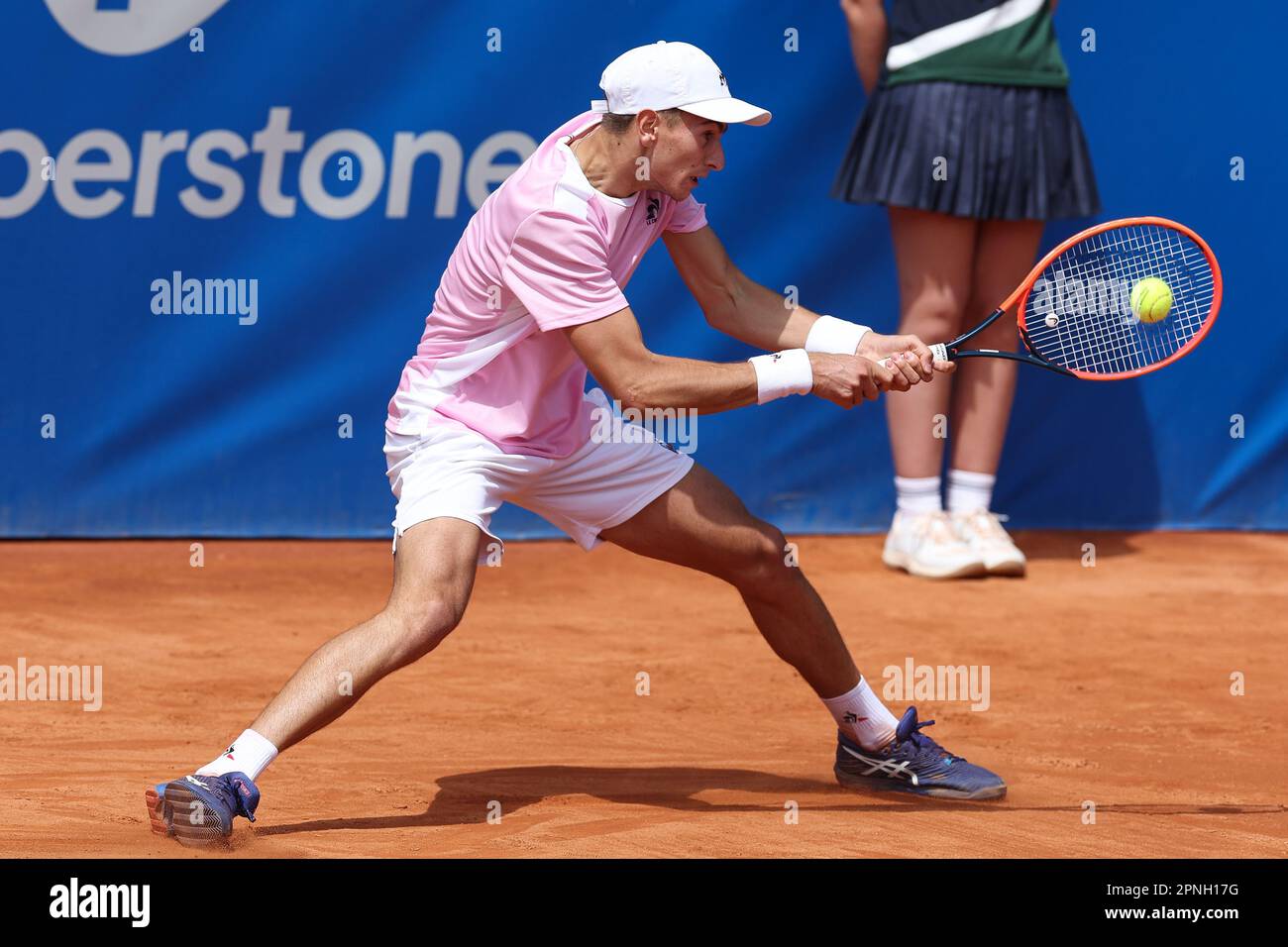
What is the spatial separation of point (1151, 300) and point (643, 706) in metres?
1.61

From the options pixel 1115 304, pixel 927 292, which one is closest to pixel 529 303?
pixel 1115 304

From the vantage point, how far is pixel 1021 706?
4953 millimetres

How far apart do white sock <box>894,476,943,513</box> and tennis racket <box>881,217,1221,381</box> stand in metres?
0.69

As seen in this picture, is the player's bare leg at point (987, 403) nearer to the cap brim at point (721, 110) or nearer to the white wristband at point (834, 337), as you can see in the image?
the white wristband at point (834, 337)

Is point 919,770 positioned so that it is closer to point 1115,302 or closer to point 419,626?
point 419,626

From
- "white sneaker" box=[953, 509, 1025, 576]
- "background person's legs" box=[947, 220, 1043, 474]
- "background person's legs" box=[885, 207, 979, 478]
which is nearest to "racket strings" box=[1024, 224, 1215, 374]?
"background person's legs" box=[947, 220, 1043, 474]

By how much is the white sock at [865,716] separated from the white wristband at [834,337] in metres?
0.71

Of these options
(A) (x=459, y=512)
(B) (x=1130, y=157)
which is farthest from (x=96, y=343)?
(B) (x=1130, y=157)

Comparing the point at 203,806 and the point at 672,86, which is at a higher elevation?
the point at 672,86

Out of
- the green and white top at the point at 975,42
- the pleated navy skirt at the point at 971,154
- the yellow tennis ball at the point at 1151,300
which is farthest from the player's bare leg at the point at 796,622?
the green and white top at the point at 975,42

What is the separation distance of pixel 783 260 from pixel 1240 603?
191 centimetres

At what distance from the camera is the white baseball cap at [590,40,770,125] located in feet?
11.8

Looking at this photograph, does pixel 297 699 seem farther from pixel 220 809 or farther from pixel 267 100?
pixel 267 100

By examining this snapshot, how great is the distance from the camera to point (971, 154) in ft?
20.4
